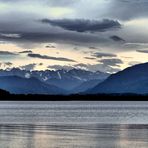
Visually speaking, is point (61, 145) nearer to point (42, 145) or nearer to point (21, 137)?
point (42, 145)

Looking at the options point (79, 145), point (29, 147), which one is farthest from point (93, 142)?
point (29, 147)

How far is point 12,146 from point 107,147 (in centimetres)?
1080

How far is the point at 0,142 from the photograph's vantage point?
64500 millimetres

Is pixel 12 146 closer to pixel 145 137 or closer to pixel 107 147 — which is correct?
pixel 107 147

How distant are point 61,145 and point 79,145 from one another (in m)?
2.13

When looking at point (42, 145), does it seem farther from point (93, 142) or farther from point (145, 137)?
point (145, 137)

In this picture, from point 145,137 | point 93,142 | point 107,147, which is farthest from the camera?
point 145,137

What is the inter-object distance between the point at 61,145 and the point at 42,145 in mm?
2485

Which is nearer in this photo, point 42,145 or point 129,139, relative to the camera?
point 42,145

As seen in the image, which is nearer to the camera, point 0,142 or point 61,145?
point 61,145

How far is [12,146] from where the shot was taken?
60000 millimetres

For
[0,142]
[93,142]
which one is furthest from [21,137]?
[93,142]

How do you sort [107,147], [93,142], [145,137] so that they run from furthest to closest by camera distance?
[145,137] < [93,142] < [107,147]

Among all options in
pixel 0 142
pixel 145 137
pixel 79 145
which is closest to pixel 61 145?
pixel 79 145
